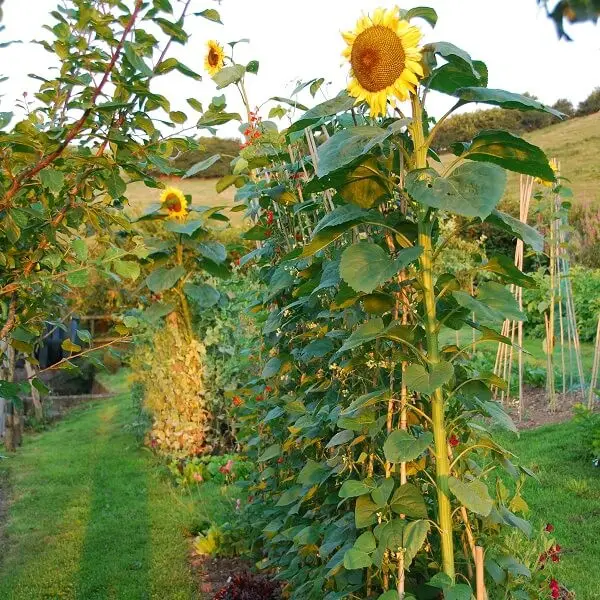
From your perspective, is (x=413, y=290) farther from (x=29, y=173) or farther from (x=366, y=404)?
(x=29, y=173)

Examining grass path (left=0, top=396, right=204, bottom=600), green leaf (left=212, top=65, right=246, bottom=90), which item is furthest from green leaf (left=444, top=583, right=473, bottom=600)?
grass path (left=0, top=396, right=204, bottom=600)

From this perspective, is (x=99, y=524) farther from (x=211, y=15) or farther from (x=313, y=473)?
(x=211, y=15)

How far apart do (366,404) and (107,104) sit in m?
0.93

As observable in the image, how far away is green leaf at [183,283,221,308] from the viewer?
607cm

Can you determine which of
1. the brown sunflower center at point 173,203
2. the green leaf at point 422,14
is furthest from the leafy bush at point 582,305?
the green leaf at point 422,14

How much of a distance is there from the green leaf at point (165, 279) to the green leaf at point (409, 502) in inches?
162

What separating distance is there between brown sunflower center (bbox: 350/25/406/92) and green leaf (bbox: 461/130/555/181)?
242 millimetres

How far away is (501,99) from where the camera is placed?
5.50 feet

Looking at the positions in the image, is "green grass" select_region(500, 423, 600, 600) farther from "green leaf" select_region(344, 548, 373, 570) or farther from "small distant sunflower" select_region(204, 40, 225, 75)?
"small distant sunflower" select_region(204, 40, 225, 75)

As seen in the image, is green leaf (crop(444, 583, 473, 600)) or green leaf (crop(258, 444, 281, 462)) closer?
green leaf (crop(444, 583, 473, 600))

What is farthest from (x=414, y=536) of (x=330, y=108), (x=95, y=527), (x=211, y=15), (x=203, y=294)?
(x=203, y=294)

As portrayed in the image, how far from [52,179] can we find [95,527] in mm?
4065

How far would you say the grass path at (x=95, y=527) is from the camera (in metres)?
4.16

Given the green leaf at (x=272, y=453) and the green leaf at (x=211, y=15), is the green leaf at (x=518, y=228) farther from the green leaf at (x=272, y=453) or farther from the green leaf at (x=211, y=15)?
the green leaf at (x=272, y=453)
